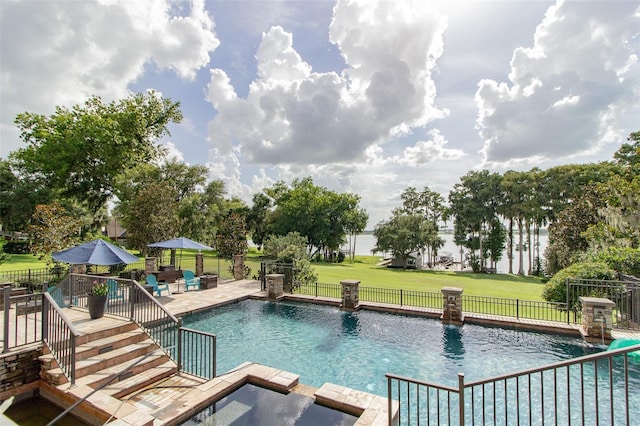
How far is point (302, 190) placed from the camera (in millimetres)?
48875

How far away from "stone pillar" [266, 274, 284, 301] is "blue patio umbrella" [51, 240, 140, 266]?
6.01 m

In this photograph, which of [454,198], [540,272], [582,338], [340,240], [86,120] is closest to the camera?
[582,338]

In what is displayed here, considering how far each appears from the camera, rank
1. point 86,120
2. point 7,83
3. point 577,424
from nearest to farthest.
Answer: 1. point 577,424
2. point 7,83
3. point 86,120

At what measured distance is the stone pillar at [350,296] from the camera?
1280 cm

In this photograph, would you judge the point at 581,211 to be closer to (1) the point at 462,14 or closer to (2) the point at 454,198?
(2) the point at 454,198

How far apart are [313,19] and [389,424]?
13622mm

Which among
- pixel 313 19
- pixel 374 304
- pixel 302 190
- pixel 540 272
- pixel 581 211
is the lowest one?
pixel 540 272

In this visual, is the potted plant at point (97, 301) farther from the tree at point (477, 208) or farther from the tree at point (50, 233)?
the tree at point (477, 208)

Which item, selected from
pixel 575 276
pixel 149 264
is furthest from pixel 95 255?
pixel 575 276

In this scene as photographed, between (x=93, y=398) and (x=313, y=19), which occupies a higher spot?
(x=313, y=19)

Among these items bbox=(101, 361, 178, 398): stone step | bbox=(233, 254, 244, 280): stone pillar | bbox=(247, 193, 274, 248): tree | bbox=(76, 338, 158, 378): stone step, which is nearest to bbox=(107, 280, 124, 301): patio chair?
bbox=(76, 338, 158, 378): stone step

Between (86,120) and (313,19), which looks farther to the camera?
(86,120)

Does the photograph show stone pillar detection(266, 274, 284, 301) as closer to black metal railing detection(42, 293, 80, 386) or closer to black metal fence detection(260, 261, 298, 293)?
black metal fence detection(260, 261, 298, 293)

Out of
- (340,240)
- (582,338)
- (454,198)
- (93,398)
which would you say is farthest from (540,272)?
(93,398)
